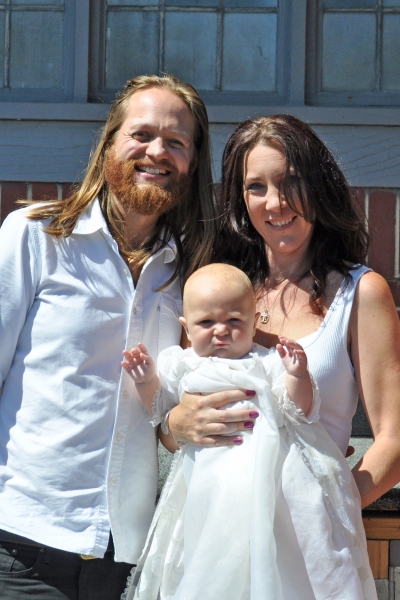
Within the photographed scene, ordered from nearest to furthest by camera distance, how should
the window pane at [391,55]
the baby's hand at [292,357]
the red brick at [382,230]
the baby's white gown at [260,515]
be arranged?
the baby's white gown at [260,515], the baby's hand at [292,357], the red brick at [382,230], the window pane at [391,55]

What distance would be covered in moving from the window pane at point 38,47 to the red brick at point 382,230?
70.2 inches

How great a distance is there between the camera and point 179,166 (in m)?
3.08

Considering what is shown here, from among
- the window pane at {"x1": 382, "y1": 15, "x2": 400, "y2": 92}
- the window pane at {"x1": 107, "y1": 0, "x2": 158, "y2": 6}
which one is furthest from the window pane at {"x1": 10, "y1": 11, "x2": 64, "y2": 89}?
the window pane at {"x1": 382, "y1": 15, "x2": 400, "y2": 92}

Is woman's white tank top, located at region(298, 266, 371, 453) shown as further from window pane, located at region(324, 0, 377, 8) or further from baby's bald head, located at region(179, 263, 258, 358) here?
window pane, located at region(324, 0, 377, 8)

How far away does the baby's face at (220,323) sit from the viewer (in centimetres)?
275

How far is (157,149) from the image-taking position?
3008mm

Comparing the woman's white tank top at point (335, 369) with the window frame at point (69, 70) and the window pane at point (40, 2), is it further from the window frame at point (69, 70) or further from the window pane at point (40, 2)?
the window pane at point (40, 2)

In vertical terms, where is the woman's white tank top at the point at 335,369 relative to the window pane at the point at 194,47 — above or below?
below

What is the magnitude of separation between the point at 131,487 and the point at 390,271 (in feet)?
7.87

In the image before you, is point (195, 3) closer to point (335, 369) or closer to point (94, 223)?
point (94, 223)

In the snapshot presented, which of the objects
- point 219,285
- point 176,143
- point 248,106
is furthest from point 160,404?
point 248,106

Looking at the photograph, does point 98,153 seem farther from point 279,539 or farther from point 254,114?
point 254,114

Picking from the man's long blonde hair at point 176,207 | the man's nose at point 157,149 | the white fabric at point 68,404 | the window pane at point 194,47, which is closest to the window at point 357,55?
the window pane at point 194,47

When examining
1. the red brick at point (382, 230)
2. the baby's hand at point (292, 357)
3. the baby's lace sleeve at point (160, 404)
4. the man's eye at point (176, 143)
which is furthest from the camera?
the red brick at point (382, 230)
